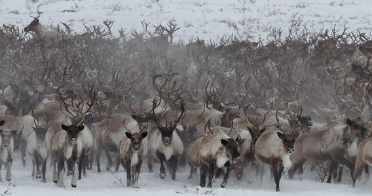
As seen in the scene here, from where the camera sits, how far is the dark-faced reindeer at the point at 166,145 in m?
14.5

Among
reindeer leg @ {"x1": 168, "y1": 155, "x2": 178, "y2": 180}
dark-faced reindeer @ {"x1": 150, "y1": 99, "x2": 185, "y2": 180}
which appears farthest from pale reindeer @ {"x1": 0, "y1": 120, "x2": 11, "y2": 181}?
reindeer leg @ {"x1": 168, "y1": 155, "x2": 178, "y2": 180}

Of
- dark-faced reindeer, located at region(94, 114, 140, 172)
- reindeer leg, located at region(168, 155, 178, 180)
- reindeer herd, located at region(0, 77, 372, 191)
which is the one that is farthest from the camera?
dark-faced reindeer, located at region(94, 114, 140, 172)

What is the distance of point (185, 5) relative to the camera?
35906 millimetres

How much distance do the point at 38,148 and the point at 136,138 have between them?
2.28 meters

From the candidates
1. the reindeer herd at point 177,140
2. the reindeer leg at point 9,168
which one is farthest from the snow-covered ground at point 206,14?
the reindeer leg at point 9,168

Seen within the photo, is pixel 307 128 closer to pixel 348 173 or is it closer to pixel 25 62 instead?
pixel 348 173

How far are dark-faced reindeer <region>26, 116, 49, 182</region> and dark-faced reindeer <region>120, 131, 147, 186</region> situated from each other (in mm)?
1738

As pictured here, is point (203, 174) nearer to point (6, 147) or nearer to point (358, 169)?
point (358, 169)

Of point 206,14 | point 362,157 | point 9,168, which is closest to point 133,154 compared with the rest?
point 9,168

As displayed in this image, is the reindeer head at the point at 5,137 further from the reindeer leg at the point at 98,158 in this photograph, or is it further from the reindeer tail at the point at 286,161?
the reindeer tail at the point at 286,161

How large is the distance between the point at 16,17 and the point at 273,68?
16.2 m

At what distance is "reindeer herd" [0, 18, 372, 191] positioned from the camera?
1363 centimetres

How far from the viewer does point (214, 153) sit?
13656mm

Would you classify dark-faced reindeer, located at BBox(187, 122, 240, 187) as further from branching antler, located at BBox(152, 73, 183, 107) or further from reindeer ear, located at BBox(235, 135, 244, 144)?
branching antler, located at BBox(152, 73, 183, 107)
